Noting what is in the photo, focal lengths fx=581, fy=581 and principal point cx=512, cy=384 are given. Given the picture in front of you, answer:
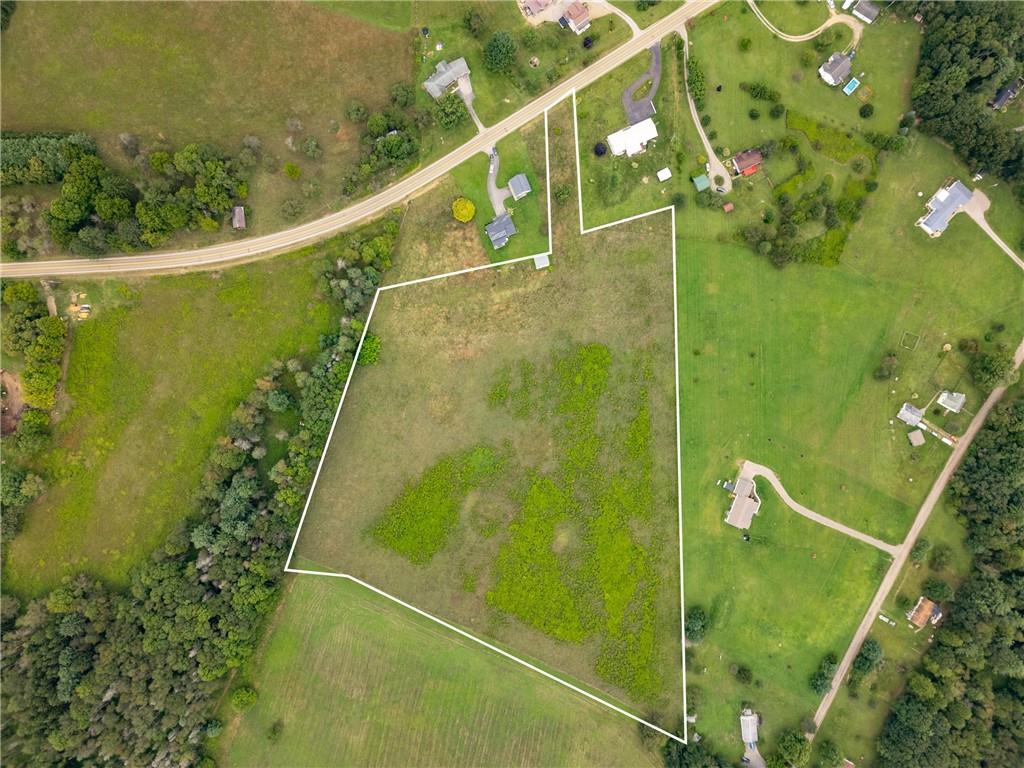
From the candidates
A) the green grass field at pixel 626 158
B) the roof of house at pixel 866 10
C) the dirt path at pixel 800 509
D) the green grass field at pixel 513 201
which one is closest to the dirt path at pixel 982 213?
the roof of house at pixel 866 10

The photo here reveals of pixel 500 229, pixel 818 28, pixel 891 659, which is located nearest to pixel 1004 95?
pixel 818 28

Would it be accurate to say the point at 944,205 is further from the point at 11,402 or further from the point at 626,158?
the point at 11,402

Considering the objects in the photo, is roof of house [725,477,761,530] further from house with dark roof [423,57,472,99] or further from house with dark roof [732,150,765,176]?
house with dark roof [423,57,472,99]

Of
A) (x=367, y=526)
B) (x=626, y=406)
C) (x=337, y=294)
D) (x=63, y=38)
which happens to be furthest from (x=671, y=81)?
(x=63, y=38)

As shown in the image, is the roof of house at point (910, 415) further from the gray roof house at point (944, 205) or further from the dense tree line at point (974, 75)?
the dense tree line at point (974, 75)

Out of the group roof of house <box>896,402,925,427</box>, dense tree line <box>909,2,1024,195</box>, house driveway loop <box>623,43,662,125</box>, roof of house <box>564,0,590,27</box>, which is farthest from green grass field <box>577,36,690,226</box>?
roof of house <box>896,402,925,427</box>
